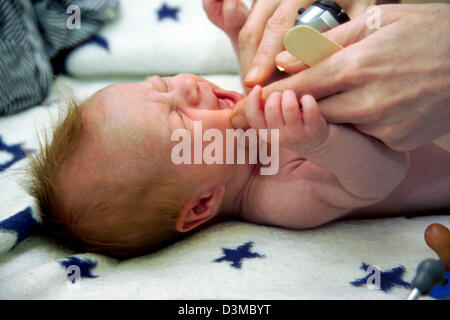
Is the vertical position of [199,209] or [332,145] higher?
[332,145]

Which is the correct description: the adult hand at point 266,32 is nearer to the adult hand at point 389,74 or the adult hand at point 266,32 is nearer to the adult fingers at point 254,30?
the adult fingers at point 254,30

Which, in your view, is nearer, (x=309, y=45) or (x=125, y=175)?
(x=309, y=45)

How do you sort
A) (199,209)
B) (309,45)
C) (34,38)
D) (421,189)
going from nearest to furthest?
(309,45), (199,209), (421,189), (34,38)

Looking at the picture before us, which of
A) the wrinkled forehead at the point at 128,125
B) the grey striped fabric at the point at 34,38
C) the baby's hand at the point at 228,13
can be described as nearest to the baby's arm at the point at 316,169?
the wrinkled forehead at the point at 128,125

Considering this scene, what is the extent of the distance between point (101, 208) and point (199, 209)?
0.22m

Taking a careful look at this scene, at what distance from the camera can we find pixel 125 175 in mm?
871

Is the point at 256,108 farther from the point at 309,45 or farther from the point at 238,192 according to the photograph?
the point at 238,192

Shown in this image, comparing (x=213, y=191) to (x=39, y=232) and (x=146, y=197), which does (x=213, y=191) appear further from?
(x=39, y=232)

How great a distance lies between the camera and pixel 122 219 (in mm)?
893

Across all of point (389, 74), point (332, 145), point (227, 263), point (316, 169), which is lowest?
point (227, 263)

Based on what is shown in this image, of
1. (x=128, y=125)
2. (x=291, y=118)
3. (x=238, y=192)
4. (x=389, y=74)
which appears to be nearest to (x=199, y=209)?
(x=238, y=192)

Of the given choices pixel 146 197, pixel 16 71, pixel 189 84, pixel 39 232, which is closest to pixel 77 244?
pixel 39 232

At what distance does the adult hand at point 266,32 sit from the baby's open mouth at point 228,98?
0.22 feet

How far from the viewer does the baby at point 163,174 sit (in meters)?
0.87
